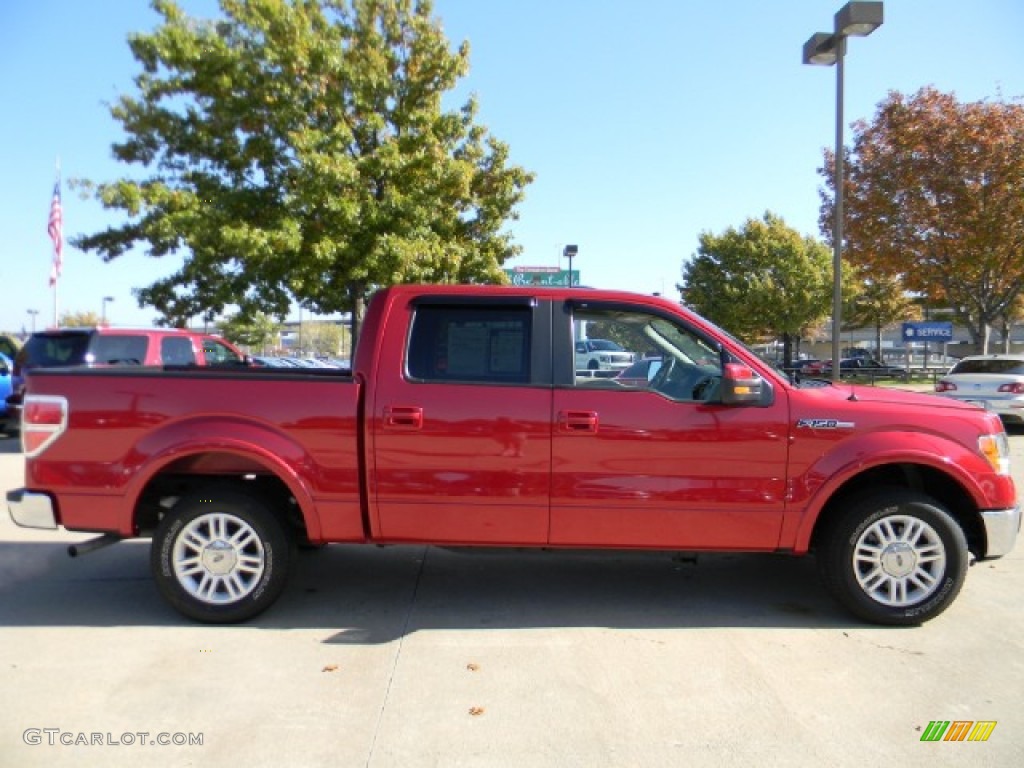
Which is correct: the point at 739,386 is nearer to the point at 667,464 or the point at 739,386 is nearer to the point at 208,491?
the point at 667,464

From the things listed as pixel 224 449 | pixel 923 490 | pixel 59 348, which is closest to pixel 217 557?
pixel 224 449

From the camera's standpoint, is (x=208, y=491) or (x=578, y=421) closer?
(x=578, y=421)

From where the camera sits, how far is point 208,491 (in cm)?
427

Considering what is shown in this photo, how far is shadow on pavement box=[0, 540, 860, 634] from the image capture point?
4.30 m

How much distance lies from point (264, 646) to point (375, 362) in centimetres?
165

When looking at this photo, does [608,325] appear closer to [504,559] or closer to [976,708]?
[504,559]

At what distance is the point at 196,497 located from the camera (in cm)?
424

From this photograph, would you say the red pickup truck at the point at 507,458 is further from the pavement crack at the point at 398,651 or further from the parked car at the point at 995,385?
the parked car at the point at 995,385

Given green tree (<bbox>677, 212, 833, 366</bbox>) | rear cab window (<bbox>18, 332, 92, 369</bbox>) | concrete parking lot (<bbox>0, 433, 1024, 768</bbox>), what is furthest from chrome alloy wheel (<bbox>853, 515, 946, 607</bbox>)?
green tree (<bbox>677, 212, 833, 366</bbox>)

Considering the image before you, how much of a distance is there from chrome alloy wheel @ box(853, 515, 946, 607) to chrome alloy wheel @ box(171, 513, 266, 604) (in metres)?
3.45

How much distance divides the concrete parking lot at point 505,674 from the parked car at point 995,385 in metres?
9.41

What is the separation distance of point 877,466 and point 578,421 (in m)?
1.73

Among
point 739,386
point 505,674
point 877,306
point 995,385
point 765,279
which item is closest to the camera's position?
point 505,674

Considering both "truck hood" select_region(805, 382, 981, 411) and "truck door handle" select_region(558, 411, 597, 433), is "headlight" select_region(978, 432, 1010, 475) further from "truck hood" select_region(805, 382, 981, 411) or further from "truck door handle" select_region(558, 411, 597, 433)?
"truck door handle" select_region(558, 411, 597, 433)
